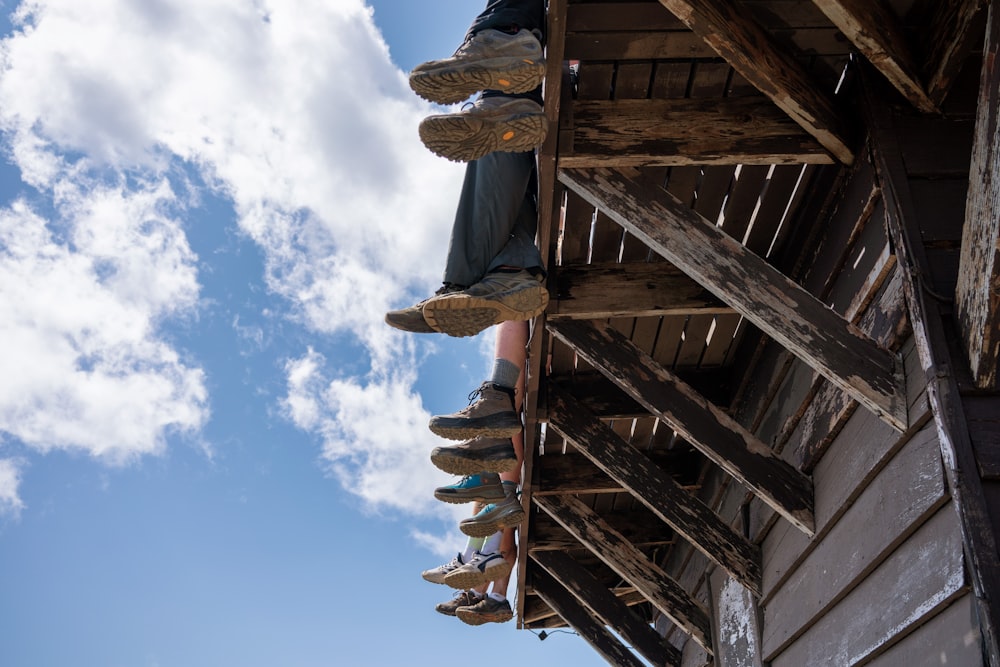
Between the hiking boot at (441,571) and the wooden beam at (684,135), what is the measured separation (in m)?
2.09

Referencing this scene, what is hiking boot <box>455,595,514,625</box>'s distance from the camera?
4711 millimetres

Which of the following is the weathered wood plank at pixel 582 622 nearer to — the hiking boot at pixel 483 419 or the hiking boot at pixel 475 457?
the hiking boot at pixel 475 457

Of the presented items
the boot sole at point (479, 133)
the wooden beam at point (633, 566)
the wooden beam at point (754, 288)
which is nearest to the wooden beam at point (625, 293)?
the wooden beam at point (754, 288)

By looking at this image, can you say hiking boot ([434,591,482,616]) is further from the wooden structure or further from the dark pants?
the dark pants

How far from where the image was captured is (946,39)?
7.52ft

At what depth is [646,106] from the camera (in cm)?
262

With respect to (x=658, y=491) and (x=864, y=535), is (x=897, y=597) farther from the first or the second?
(x=658, y=491)

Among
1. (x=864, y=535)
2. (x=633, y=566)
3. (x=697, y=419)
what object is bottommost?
(x=864, y=535)

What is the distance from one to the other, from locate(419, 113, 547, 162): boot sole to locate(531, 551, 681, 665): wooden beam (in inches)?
129

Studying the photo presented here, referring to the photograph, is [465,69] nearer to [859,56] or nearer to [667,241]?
[667,241]

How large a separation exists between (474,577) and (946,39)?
8.74 feet

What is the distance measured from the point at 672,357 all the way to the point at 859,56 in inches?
63.8

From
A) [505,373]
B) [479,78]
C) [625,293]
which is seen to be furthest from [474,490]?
[479,78]

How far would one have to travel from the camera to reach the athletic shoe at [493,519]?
3616 millimetres
